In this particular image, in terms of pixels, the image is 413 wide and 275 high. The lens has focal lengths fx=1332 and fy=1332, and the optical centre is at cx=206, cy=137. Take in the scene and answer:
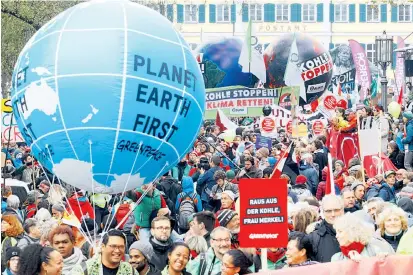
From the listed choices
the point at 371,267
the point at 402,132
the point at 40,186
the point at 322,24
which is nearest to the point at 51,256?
the point at 371,267

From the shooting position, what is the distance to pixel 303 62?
114 feet

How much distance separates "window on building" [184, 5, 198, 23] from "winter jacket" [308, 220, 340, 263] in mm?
80509

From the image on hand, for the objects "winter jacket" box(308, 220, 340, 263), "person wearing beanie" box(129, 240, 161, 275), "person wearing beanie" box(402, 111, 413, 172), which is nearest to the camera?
"winter jacket" box(308, 220, 340, 263)

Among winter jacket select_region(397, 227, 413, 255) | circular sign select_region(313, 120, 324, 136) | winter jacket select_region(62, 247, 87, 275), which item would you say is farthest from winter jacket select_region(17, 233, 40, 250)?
circular sign select_region(313, 120, 324, 136)

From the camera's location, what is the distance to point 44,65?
37.1 ft

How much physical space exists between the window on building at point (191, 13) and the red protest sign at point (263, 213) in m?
81.8

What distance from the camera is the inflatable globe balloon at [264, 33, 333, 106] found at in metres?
34.1

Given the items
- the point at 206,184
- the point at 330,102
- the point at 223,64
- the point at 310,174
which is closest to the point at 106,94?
the point at 206,184

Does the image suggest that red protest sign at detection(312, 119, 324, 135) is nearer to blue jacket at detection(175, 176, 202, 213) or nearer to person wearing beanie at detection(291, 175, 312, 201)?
blue jacket at detection(175, 176, 202, 213)

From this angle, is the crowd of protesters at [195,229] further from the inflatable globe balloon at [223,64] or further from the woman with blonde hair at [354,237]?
the inflatable globe balloon at [223,64]

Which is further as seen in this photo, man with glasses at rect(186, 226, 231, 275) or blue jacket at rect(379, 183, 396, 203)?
blue jacket at rect(379, 183, 396, 203)

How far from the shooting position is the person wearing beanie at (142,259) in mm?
10414

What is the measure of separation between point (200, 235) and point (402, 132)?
42.4 feet

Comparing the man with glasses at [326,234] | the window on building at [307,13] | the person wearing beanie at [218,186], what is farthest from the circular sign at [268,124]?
the window on building at [307,13]
